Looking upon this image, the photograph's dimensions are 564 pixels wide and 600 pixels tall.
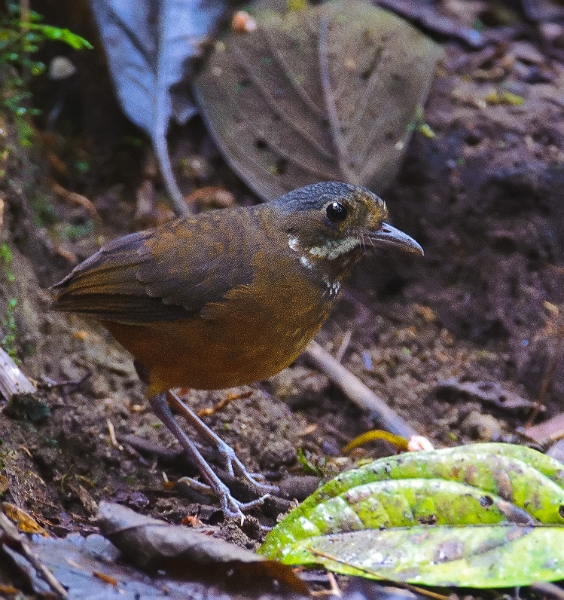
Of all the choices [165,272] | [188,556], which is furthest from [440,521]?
[165,272]

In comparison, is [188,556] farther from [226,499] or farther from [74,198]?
[74,198]

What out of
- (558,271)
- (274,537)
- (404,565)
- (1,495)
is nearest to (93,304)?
(1,495)

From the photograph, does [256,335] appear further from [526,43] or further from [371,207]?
[526,43]

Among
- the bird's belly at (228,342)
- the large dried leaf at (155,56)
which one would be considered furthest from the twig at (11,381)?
the large dried leaf at (155,56)

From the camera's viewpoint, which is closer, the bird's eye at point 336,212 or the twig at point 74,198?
the bird's eye at point 336,212

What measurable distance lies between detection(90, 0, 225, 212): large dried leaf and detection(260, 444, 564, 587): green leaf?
318cm

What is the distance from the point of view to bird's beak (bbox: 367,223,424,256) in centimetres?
388

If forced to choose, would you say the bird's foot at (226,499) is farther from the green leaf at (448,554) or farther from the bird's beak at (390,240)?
the bird's beak at (390,240)

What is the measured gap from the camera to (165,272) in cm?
378

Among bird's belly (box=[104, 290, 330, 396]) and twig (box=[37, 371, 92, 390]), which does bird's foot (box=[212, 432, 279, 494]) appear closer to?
bird's belly (box=[104, 290, 330, 396])

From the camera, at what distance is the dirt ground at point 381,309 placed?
390 cm

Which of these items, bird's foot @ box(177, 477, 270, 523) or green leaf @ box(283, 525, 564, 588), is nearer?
green leaf @ box(283, 525, 564, 588)

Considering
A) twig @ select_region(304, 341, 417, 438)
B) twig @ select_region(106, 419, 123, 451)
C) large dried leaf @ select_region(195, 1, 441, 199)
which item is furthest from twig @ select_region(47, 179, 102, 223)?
twig @ select_region(106, 419, 123, 451)

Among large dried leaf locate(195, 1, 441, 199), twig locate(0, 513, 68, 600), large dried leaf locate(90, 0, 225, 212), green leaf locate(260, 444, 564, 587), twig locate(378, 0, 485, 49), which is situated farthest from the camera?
twig locate(378, 0, 485, 49)
